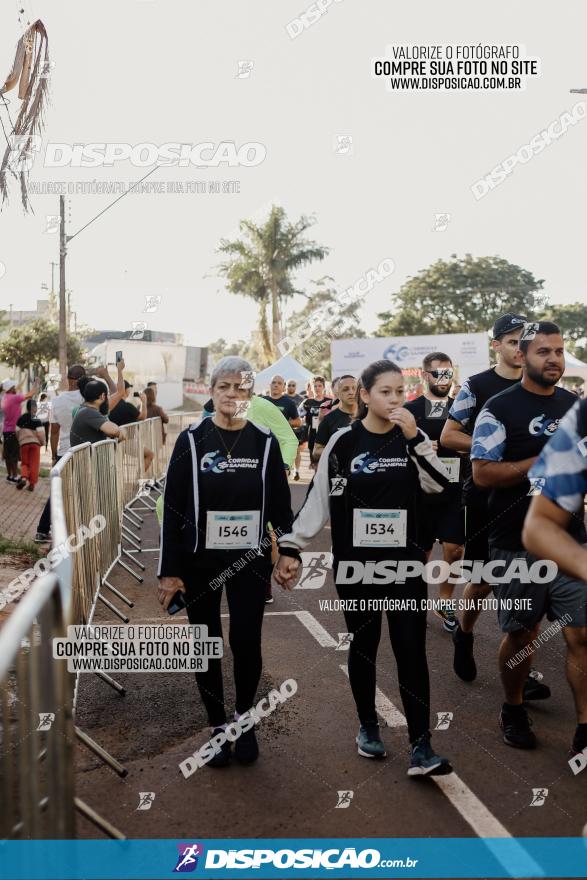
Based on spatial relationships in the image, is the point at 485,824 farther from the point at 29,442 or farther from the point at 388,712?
the point at 29,442

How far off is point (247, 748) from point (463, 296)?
213 ft

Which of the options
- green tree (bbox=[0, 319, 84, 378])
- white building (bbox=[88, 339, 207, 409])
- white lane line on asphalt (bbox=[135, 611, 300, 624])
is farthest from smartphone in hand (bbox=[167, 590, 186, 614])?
green tree (bbox=[0, 319, 84, 378])

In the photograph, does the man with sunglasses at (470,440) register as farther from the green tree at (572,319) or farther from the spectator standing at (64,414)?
the green tree at (572,319)

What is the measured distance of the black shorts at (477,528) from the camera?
19.1 feet

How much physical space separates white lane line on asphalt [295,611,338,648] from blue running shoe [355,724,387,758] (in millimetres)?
2013

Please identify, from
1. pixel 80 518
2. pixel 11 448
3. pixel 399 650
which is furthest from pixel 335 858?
pixel 11 448

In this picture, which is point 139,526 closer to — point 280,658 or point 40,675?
point 280,658

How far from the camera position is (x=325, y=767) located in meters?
4.38

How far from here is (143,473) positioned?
47.0 ft

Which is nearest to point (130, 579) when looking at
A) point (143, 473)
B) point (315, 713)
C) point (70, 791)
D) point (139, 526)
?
point (139, 526)

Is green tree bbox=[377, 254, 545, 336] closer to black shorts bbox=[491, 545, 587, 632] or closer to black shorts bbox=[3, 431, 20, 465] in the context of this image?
black shorts bbox=[3, 431, 20, 465]

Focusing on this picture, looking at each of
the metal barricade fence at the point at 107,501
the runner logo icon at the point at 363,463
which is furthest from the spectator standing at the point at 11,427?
the runner logo icon at the point at 363,463

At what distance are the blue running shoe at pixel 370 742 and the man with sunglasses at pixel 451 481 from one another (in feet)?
6.54

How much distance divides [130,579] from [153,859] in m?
5.75
